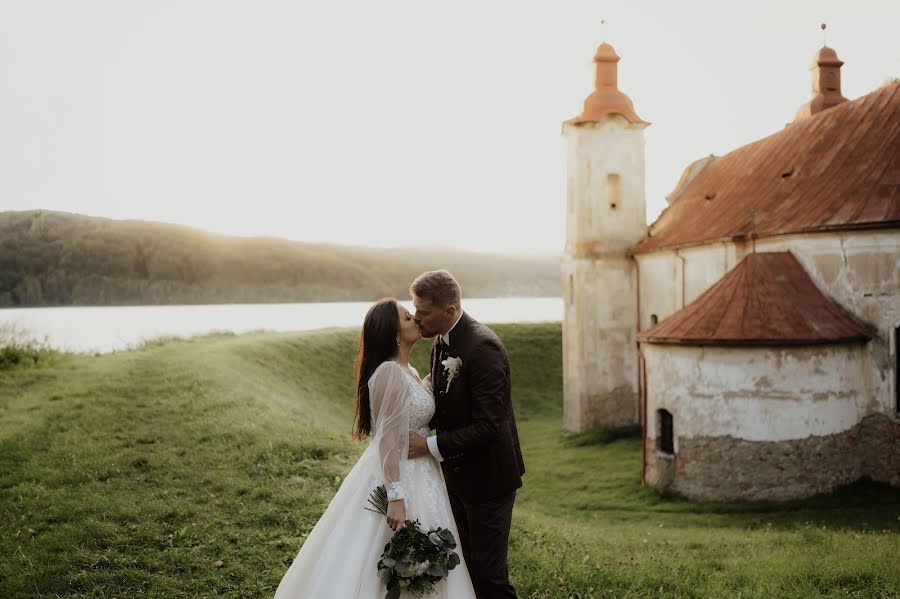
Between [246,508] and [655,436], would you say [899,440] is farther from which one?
[246,508]

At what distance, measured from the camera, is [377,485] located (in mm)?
4867

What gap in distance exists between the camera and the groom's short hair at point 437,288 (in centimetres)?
496

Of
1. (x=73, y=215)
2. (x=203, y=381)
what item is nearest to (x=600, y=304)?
(x=203, y=381)

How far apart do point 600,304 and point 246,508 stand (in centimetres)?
1864

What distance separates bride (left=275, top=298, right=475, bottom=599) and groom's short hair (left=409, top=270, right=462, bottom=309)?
252mm

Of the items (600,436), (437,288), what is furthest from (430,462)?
(600,436)

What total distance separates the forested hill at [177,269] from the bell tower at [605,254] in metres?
42.2

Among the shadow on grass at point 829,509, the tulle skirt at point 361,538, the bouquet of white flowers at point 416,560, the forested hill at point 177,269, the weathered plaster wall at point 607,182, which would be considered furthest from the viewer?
the forested hill at point 177,269

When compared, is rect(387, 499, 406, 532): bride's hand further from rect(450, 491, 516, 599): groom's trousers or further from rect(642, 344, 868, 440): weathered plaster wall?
rect(642, 344, 868, 440): weathered plaster wall

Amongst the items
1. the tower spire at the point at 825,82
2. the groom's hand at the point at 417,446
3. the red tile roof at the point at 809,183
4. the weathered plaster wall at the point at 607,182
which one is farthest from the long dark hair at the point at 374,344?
the tower spire at the point at 825,82

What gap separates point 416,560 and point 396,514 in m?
0.33

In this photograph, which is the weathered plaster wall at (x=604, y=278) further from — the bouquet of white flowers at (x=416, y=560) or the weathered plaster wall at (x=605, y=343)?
the bouquet of white flowers at (x=416, y=560)

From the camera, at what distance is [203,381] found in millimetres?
18047

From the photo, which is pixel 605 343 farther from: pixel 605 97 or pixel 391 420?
pixel 391 420
